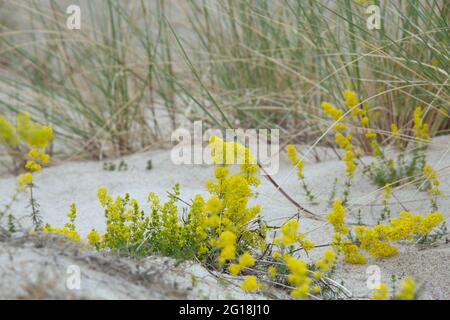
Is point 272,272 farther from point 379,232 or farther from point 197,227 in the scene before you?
point 379,232

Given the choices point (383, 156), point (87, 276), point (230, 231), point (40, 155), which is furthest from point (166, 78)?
Answer: point (87, 276)

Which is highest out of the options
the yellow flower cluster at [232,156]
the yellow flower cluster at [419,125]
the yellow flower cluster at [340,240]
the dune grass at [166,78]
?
the dune grass at [166,78]

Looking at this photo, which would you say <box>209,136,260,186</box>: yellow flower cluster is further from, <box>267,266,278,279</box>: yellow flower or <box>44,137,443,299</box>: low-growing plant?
<box>267,266,278,279</box>: yellow flower

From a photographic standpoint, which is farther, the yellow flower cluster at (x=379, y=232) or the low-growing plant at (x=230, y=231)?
the yellow flower cluster at (x=379, y=232)

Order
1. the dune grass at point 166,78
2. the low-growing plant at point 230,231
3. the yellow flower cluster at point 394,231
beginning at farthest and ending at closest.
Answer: the dune grass at point 166,78
the yellow flower cluster at point 394,231
the low-growing plant at point 230,231

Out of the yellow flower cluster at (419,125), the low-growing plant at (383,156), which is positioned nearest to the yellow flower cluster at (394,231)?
the low-growing plant at (383,156)

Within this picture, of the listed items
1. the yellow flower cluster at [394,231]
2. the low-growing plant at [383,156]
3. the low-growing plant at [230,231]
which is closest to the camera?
the low-growing plant at [230,231]

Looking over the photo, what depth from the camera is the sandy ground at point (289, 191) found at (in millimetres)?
2338

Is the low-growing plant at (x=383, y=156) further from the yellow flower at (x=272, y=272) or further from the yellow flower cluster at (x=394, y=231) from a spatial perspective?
the yellow flower at (x=272, y=272)

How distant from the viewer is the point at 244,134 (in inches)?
139

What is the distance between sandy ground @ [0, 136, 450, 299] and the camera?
92.0 inches

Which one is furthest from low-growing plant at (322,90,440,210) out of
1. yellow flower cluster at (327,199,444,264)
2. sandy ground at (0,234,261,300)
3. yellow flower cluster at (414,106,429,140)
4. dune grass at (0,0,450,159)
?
sandy ground at (0,234,261,300)
